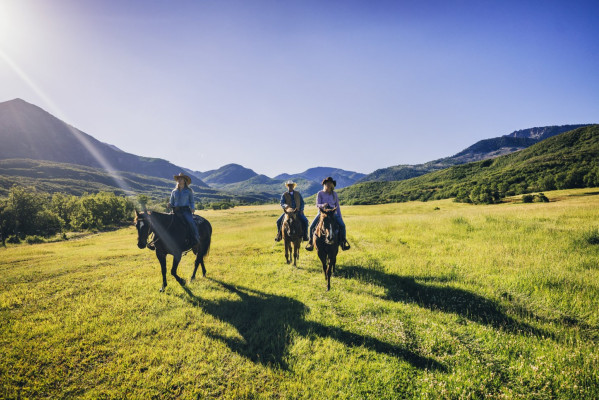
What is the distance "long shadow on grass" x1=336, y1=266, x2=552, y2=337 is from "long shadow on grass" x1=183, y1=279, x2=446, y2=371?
254cm

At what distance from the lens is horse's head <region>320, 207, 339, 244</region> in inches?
313

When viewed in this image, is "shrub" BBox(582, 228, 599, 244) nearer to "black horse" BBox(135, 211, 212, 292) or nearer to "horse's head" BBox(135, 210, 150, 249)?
"black horse" BBox(135, 211, 212, 292)

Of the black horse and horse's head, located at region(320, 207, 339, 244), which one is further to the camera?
the black horse

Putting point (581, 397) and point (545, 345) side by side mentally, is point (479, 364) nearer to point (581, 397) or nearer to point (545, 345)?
point (581, 397)

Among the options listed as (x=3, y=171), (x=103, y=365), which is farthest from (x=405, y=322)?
(x=3, y=171)

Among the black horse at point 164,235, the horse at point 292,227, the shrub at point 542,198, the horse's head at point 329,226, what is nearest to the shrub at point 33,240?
the black horse at point 164,235

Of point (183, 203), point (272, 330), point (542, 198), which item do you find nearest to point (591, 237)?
point (272, 330)

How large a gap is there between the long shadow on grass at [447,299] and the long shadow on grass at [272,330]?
2541mm

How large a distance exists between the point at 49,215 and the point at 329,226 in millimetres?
64903

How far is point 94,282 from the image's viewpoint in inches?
377

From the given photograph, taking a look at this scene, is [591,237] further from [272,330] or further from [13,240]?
[13,240]

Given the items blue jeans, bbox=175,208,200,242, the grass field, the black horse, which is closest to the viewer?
the grass field

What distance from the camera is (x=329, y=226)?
8.12m

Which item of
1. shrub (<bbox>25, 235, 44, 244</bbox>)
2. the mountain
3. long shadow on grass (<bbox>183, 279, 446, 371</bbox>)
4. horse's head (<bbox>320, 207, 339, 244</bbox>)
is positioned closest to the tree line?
shrub (<bbox>25, 235, 44, 244</bbox>)
